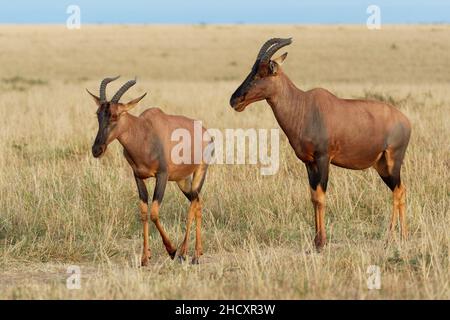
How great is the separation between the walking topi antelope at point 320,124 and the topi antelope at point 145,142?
2.39 feet

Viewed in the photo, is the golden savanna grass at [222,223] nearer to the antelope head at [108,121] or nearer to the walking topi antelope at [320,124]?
the walking topi antelope at [320,124]

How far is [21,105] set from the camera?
20.5 metres

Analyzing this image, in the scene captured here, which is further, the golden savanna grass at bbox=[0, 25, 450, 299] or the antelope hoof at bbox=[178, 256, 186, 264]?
the antelope hoof at bbox=[178, 256, 186, 264]

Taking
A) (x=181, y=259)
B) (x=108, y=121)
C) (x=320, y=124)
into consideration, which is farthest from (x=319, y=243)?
(x=108, y=121)

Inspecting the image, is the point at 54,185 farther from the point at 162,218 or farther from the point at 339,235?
the point at 339,235

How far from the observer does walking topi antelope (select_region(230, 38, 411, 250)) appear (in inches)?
317

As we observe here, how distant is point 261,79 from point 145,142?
4.49 feet

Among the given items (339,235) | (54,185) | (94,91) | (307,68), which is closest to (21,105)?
(94,91)

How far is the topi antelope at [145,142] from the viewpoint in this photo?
718cm

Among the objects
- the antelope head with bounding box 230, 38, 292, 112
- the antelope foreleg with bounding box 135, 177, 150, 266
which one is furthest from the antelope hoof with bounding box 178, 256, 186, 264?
the antelope head with bounding box 230, 38, 292, 112

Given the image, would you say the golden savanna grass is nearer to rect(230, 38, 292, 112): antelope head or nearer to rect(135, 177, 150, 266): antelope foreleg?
rect(135, 177, 150, 266): antelope foreleg

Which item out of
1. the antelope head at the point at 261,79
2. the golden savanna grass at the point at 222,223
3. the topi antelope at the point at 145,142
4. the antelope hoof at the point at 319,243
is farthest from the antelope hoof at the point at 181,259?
the antelope head at the point at 261,79

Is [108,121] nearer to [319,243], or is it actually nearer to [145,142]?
[145,142]
